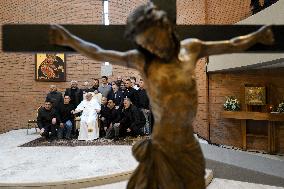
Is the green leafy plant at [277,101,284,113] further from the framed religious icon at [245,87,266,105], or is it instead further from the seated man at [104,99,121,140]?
the seated man at [104,99,121,140]

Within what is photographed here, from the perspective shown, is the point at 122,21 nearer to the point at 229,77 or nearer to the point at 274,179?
the point at 229,77

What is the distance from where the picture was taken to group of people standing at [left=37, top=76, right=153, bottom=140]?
8.09m

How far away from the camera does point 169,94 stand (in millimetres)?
1854

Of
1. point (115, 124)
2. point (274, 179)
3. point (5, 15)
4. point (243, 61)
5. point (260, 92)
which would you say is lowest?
point (274, 179)

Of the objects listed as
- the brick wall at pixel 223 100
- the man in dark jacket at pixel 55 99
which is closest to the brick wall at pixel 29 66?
the man in dark jacket at pixel 55 99

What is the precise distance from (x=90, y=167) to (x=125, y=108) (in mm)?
2888

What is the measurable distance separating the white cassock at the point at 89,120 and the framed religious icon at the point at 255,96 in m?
4.10

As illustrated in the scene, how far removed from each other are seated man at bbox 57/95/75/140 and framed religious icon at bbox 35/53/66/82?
9.99ft

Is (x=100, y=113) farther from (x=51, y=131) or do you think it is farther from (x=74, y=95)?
(x=51, y=131)

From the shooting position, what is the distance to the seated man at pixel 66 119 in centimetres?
856

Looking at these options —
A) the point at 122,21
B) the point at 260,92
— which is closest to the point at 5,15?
the point at 122,21

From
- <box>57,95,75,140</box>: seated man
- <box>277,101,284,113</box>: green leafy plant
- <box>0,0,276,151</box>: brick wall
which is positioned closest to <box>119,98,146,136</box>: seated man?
<box>57,95,75,140</box>: seated man

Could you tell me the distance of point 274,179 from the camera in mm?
5223

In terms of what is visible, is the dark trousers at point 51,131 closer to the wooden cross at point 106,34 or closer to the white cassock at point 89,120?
the white cassock at point 89,120
